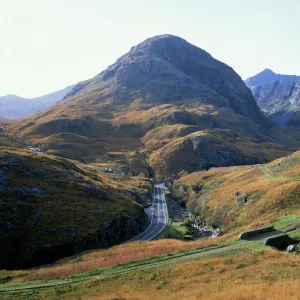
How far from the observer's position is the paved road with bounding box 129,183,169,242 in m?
83.2

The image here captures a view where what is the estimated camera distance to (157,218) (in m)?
105

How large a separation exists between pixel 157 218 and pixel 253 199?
34813mm

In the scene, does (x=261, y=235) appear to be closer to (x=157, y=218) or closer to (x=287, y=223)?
(x=287, y=223)

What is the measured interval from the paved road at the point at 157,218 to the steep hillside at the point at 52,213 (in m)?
2.92

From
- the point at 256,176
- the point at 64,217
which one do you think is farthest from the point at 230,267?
the point at 256,176

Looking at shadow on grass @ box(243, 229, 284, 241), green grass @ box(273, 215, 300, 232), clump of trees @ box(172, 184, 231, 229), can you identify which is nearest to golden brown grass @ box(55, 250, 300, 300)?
shadow on grass @ box(243, 229, 284, 241)

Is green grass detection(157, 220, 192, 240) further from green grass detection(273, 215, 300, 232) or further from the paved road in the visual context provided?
green grass detection(273, 215, 300, 232)

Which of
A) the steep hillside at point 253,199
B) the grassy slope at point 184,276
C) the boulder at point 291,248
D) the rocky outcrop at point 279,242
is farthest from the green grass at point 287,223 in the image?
the boulder at point 291,248

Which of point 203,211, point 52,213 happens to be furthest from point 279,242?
point 203,211

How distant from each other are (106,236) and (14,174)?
3007cm

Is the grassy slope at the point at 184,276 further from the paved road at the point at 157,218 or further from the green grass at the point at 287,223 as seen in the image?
the paved road at the point at 157,218

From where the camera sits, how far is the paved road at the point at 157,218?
83.2 metres

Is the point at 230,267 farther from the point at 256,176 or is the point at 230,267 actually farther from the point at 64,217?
the point at 256,176

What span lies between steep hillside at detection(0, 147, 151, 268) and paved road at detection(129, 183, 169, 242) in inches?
115
